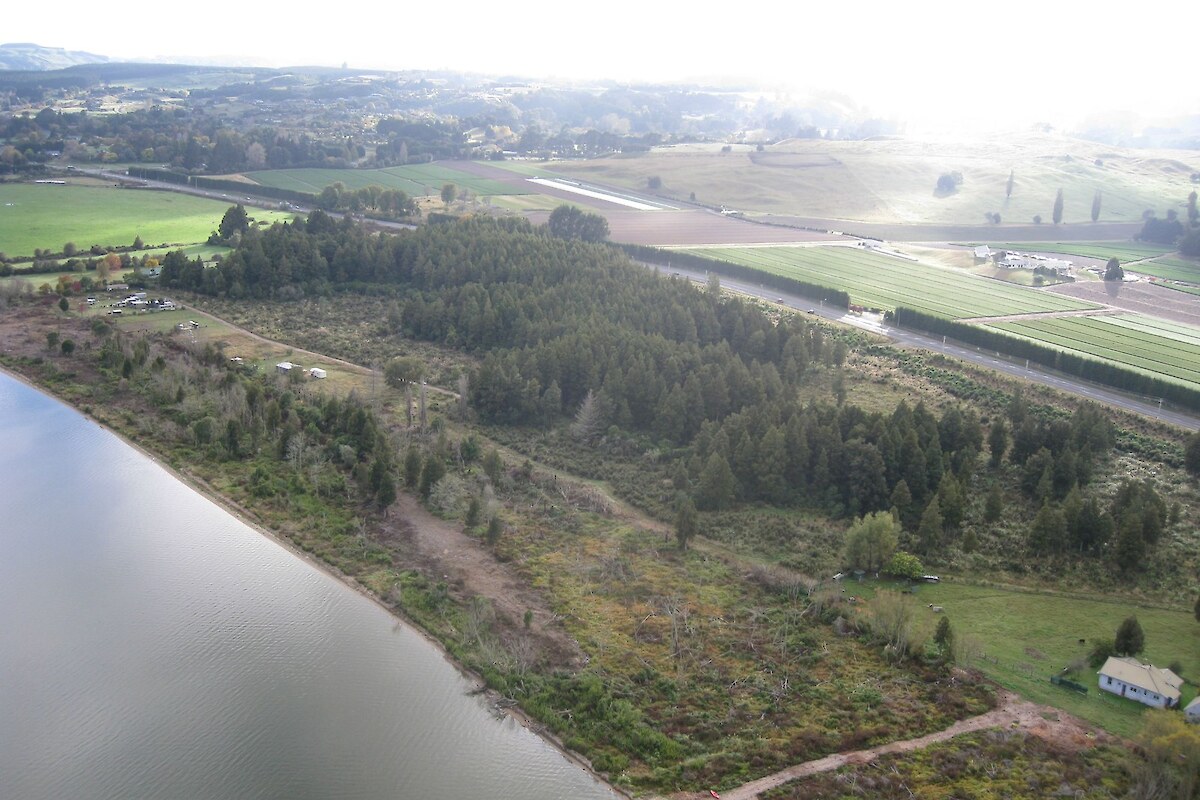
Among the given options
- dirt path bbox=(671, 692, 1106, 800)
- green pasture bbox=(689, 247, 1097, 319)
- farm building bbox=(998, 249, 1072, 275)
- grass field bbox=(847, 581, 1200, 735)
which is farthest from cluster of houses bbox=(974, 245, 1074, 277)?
dirt path bbox=(671, 692, 1106, 800)

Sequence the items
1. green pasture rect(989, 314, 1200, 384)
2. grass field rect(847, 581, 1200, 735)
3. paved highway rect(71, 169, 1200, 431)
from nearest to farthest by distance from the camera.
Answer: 1. grass field rect(847, 581, 1200, 735)
2. paved highway rect(71, 169, 1200, 431)
3. green pasture rect(989, 314, 1200, 384)

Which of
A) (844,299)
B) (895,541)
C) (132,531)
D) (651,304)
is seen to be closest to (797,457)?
(895,541)

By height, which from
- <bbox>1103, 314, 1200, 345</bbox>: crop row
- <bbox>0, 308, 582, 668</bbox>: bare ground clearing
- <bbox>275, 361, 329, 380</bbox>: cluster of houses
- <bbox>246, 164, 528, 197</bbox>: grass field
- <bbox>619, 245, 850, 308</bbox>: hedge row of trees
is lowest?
<bbox>0, 308, 582, 668</bbox>: bare ground clearing

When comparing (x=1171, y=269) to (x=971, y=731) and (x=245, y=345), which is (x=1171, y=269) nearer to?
(x=971, y=731)

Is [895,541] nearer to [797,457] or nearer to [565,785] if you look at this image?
[797,457]

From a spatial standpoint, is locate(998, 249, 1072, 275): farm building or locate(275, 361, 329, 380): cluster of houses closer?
locate(275, 361, 329, 380): cluster of houses

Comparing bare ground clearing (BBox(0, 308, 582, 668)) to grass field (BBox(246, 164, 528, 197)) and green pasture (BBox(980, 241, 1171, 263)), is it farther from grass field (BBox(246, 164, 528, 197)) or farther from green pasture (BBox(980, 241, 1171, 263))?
green pasture (BBox(980, 241, 1171, 263))

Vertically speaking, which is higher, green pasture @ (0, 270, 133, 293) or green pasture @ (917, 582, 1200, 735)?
green pasture @ (0, 270, 133, 293)
